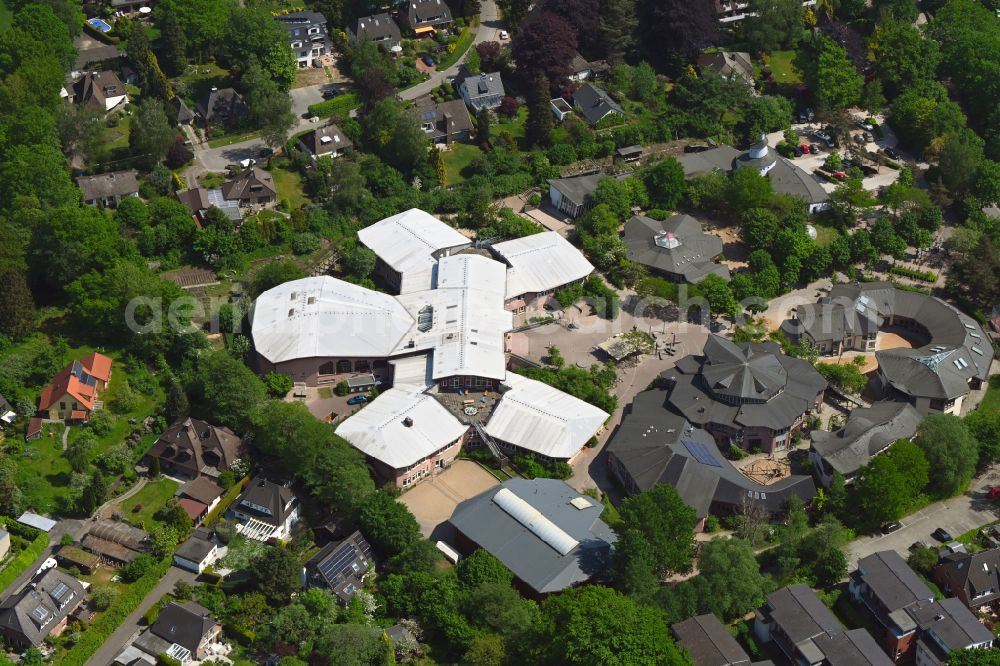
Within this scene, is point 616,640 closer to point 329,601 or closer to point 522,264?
point 329,601

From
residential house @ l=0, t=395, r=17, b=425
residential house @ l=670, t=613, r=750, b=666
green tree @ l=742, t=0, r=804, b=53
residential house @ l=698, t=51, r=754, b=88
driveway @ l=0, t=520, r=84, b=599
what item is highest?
green tree @ l=742, t=0, r=804, b=53

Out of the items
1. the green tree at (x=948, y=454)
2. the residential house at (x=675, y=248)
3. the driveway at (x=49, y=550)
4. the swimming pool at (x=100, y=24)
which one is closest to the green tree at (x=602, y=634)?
the green tree at (x=948, y=454)

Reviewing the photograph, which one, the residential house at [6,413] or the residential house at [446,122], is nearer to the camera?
the residential house at [6,413]

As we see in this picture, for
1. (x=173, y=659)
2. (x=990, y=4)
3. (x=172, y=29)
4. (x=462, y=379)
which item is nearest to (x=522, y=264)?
(x=462, y=379)

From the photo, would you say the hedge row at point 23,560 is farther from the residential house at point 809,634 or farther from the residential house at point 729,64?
the residential house at point 729,64

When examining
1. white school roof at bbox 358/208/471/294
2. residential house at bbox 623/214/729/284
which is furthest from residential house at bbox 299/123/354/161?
residential house at bbox 623/214/729/284

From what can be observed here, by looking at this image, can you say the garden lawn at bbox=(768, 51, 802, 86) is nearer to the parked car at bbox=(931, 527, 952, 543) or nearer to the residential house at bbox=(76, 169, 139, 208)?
the parked car at bbox=(931, 527, 952, 543)

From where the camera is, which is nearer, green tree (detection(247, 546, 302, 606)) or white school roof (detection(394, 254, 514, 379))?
green tree (detection(247, 546, 302, 606))

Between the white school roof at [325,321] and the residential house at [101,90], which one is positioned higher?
the residential house at [101,90]
